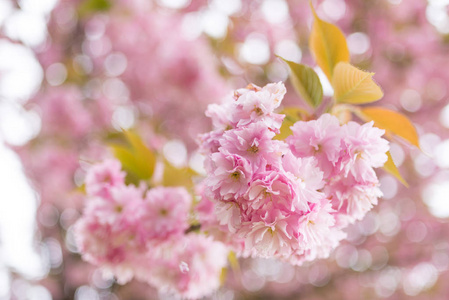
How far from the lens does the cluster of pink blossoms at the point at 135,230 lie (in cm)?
107

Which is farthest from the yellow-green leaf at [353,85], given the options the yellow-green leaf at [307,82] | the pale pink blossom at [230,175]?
the pale pink blossom at [230,175]

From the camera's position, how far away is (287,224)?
725mm

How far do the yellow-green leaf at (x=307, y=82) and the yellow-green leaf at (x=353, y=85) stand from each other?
39 mm

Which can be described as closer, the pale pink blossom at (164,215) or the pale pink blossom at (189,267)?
the pale pink blossom at (164,215)

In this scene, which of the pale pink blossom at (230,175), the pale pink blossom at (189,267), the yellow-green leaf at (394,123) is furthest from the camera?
the pale pink blossom at (189,267)

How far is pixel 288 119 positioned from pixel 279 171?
9.7 inches

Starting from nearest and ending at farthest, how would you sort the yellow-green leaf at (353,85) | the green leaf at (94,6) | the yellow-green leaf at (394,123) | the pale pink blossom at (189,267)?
the yellow-green leaf at (353,85) < the yellow-green leaf at (394,123) < the pale pink blossom at (189,267) < the green leaf at (94,6)

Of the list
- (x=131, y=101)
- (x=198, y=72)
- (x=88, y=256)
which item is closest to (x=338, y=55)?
(x=88, y=256)

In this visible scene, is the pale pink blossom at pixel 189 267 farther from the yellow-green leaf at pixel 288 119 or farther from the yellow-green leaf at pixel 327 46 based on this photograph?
the yellow-green leaf at pixel 327 46

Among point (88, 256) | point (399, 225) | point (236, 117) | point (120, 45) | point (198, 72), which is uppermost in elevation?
point (236, 117)

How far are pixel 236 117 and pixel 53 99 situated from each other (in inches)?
89.3

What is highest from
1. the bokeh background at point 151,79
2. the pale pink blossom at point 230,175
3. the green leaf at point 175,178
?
the pale pink blossom at point 230,175

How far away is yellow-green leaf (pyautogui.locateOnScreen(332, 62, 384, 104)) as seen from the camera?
850 millimetres

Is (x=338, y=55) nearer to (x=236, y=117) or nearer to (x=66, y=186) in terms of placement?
(x=236, y=117)
